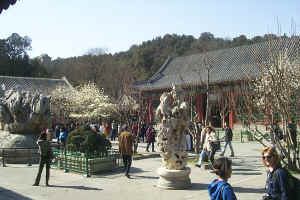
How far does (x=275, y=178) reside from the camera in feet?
12.0

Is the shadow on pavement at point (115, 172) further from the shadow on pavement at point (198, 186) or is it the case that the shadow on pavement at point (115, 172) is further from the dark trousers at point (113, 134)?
the dark trousers at point (113, 134)

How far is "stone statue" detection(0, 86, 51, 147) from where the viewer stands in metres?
13.4

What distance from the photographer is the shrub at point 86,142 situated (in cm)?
1050

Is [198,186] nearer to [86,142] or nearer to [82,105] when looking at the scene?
[86,142]

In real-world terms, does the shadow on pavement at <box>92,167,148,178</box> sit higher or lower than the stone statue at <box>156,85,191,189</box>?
lower

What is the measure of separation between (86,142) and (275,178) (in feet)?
25.1

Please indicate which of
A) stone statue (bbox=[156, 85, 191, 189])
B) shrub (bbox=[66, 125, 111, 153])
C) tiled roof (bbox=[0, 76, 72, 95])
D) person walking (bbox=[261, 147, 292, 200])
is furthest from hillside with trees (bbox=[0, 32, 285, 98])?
person walking (bbox=[261, 147, 292, 200])

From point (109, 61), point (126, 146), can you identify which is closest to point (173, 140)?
point (126, 146)

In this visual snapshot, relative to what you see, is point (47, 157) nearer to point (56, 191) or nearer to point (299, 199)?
point (56, 191)

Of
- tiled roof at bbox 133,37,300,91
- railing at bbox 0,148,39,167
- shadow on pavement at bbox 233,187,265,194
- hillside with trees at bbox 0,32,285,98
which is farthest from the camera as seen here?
hillside with trees at bbox 0,32,285,98

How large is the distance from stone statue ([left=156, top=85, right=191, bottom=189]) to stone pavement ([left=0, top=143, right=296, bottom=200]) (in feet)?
1.39

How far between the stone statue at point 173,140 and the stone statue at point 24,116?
22.8 ft

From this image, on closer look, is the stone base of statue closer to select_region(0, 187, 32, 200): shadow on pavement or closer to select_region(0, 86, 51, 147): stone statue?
select_region(0, 187, 32, 200): shadow on pavement

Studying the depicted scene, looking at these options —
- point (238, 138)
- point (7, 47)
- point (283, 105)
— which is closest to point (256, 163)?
point (283, 105)
